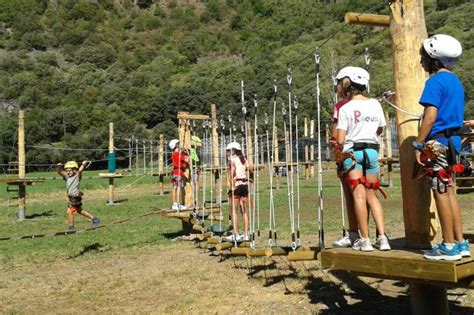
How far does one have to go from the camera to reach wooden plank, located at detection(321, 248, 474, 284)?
11.3 ft

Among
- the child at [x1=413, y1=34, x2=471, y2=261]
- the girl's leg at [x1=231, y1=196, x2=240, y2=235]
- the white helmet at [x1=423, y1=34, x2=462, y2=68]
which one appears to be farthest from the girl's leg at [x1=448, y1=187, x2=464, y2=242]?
the girl's leg at [x1=231, y1=196, x2=240, y2=235]

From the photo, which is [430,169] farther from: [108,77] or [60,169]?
[108,77]

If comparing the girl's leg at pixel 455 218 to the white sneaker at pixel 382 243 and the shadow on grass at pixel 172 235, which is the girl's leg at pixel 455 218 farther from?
the shadow on grass at pixel 172 235

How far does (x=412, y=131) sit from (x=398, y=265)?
4.29 ft

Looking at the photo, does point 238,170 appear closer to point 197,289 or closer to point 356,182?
point 197,289

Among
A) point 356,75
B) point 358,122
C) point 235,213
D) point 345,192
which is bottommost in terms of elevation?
point 235,213

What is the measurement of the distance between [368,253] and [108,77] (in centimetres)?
11108

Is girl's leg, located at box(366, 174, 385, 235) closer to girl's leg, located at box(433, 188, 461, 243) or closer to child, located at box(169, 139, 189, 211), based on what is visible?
girl's leg, located at box(433, 188, 461, 243)

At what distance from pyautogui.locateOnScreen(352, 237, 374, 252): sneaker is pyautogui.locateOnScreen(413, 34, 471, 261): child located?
0.55m

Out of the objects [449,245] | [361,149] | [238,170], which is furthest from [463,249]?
[238,170]

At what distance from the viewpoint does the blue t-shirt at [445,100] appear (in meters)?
3.68

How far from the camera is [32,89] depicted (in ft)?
311

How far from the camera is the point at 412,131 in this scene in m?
4.57

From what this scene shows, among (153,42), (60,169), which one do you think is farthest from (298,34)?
(60,169)
